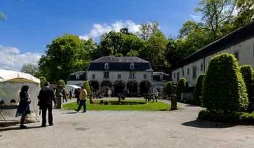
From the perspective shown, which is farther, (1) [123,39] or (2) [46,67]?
(1) [123,39]

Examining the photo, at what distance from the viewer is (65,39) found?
92.8 metres

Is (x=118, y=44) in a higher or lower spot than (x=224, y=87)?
higher

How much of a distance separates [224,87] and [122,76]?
2774 inches

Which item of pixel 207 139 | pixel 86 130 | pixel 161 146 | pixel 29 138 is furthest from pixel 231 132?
pixel 29 138

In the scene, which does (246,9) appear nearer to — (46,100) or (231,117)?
(231,117)

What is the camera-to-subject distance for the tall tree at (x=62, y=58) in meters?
91.2

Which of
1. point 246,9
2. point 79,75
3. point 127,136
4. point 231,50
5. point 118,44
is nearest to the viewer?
point 127,136

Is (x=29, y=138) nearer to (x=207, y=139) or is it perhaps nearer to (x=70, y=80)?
(x=207, y=139)

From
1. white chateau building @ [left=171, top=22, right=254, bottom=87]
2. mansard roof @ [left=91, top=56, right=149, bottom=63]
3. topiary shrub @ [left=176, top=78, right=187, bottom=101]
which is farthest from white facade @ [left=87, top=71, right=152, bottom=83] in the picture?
topiary shrub @ [left=176, top=78, right=187, bottom=101]

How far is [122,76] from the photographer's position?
90250 mm

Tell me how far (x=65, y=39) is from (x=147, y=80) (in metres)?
22.4

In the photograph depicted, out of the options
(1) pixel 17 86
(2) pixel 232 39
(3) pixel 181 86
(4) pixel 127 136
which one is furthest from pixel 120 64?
(4) pixel 127 136

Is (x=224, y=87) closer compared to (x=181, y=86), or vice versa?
(x=224, y=87)

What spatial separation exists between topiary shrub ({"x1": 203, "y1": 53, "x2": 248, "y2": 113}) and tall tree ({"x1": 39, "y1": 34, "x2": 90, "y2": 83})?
238 feet
